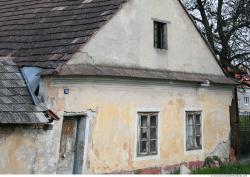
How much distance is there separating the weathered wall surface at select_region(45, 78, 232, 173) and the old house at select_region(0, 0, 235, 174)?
0.08 ft

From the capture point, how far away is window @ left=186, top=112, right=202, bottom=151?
39.0 feet

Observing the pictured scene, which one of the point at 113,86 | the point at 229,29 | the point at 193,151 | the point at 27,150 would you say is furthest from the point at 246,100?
the point at 27,150

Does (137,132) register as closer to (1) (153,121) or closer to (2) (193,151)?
(1) (153,121)

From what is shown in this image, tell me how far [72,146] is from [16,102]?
6.22 feet

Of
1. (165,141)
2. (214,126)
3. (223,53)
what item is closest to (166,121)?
(165,141)

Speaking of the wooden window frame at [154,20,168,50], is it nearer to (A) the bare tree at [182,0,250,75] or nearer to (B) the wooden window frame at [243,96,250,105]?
(A) the bare tree at [182,0,250,75]

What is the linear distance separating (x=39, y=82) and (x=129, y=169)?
10.9 ft

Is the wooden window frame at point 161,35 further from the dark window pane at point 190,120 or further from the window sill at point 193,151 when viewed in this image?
the window sill at point 193,151

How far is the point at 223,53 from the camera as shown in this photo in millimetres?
17375

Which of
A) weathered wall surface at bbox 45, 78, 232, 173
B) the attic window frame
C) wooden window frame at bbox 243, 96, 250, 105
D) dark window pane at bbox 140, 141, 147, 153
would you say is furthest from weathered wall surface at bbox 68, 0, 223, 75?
wooden window frame at bbox 243, 96, 250, 105

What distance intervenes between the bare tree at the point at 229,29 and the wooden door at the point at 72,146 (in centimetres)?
968

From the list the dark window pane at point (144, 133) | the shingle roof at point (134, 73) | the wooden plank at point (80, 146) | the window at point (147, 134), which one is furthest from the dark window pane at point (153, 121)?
the wooden plank at point (80, 146)

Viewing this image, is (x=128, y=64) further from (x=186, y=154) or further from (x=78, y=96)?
(x=186, y=154)

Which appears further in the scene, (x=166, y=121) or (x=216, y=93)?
(x=216, y=93)
